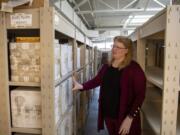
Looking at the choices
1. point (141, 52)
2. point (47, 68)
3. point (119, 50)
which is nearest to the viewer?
point (47, 68)

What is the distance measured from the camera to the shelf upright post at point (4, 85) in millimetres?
1313

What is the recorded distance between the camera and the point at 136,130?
69.7 inches

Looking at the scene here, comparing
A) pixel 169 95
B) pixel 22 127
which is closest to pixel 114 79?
pixel 169 95

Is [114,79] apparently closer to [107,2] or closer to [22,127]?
[22,127]

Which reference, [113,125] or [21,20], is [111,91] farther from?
[21,20]

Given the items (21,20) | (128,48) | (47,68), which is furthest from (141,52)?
(21,20)

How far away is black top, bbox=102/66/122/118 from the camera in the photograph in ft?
5.69

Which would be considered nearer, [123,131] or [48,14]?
[48,14]

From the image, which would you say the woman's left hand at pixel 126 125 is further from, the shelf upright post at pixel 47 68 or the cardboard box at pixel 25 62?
the cardboard box at pixel 25 62

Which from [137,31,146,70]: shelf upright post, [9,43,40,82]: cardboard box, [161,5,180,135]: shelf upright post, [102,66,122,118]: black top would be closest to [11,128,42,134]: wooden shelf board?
[9,43,40,82]: cardboard box

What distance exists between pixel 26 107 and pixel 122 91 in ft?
2.72

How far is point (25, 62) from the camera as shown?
135 cm

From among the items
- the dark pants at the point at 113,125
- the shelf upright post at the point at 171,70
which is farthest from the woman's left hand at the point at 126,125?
the shelf upright post at the point at 171,70

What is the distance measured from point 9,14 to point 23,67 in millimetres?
387
